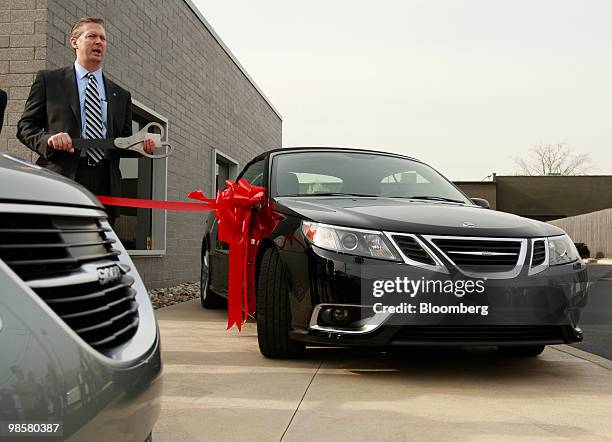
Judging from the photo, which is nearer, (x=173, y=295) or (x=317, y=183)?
(x=317, y=183)

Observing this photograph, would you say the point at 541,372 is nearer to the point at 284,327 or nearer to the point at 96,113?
the point at 284,327

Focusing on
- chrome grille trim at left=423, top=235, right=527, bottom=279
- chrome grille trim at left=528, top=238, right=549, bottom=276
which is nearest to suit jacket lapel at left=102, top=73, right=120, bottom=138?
chrome grille trim at left=423, top=235, right=527, bottom=279

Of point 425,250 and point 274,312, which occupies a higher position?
point 425,250

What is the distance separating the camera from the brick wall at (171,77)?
598cm

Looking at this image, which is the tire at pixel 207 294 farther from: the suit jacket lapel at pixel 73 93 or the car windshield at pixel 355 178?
the suit jacket lapel at pixel 73 93

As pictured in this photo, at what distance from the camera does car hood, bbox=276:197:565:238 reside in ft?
11.4

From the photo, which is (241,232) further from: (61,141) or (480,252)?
(480,252)

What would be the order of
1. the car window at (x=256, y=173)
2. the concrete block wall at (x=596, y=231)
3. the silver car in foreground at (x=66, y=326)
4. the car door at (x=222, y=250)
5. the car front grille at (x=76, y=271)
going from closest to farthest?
the silver car in foreground at (x=66, y=326), the car front grille at (x=76, y=271), the car window at (x=256, y=173), the car door at (x=222, y=250), the concrete block wall at (x=596, y=231)

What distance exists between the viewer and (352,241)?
345 centimetres

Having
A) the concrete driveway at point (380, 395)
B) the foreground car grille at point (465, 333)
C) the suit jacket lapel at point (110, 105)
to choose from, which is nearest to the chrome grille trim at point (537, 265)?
the foreground car grille at point (465, 333)

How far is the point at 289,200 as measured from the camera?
4.11 metres

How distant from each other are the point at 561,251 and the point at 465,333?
806mm

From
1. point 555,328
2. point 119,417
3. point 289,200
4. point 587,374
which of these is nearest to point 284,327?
point 289,200

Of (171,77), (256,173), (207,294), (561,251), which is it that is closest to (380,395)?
(561,251)
